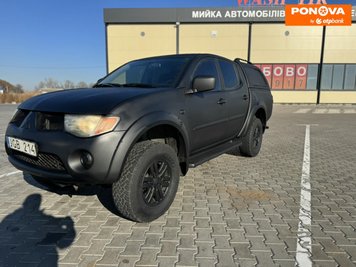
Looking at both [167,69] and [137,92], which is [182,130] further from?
[167,69]

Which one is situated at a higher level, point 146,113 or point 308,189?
point 146,113

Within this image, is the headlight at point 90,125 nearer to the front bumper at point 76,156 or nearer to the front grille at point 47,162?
the front bumper at point 76,156

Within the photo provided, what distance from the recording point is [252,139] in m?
5.74

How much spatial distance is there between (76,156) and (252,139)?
3.88 metres

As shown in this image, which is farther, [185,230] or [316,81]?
[316,81]

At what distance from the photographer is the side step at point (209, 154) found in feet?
12.5

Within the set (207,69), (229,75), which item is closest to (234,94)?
(229,75)

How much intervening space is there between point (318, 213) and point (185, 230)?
1599mm

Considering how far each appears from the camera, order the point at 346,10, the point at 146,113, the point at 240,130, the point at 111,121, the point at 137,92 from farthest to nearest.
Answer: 1. the point at 346,10
2. the point at 240,130
3. the point at 137,92
4. the point at 146,113
5. the point at 111,121

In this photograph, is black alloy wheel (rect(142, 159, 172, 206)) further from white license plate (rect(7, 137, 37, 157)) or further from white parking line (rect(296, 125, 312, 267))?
white parking line (rect(296, 125, 312, 267))

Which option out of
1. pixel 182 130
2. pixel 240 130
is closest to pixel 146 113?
pixel 182 130

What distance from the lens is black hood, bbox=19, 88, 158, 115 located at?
2.75 m

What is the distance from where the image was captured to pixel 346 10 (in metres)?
23.6

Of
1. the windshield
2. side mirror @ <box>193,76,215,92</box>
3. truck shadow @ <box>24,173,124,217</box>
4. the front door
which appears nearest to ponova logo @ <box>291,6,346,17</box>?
the front door
